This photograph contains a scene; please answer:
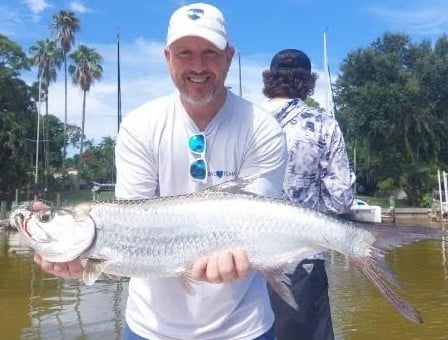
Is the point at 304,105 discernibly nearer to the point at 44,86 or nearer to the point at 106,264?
the point at 106,264

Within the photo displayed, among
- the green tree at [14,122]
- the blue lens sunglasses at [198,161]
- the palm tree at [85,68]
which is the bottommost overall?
the blue lens sunglasses at [198,161]

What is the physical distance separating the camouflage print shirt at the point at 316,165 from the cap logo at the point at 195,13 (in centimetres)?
160

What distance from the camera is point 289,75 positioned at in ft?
15.3

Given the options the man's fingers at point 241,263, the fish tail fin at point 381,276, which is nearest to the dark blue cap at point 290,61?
A: the fish tail fin at point 381,276

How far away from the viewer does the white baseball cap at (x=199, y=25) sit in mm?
2969

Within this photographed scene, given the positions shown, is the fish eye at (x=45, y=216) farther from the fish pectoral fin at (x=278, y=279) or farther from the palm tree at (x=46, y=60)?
the palm tree at (x=46, y=60)

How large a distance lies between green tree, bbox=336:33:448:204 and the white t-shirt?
4914 centimetres

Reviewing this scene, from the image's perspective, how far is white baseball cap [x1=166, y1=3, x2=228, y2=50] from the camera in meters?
2.97

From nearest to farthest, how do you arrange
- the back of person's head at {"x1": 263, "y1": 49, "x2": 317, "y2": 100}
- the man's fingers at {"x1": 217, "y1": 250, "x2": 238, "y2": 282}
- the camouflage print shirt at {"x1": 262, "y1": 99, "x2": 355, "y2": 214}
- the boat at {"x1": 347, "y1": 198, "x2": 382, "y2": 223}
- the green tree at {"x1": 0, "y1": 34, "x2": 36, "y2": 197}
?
the man's fingers at {"x1": 217, "y1": 250, "x2": 238, "y2": 282} < the boat at {"x1": 347, "y1": 198, "x2": 382, "y2": 223} < the camouflage print shirt at {"x1": 262, "y1": 99, "x2": 355, "y2": 214} < the back of person's head at {"x1": 263, "y1": 49, "x2": 317, "y2": 100} < the green tree at {"x1": 0, "y1": 34, "x2": 36, "y2": 197}

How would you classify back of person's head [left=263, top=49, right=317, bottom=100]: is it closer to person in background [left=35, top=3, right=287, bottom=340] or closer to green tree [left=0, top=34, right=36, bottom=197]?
person in background [left=35, top=3, right=287, bottom=340]

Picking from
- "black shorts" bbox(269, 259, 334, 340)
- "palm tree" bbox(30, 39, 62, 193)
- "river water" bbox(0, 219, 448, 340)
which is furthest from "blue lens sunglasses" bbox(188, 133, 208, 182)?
"palm tree" bbox(30, 39, 62, 193)

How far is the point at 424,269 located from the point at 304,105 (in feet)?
38.2

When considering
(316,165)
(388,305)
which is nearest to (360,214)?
(316,165)

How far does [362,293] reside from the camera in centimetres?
1166
